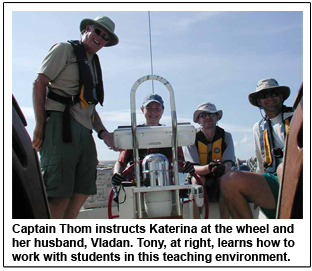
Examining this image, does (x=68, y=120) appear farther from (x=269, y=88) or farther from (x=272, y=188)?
(x=269, y=88)

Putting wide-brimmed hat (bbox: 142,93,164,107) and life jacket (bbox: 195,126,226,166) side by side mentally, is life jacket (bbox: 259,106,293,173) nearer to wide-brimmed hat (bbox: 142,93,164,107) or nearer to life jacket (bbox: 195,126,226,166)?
life jacket (bbox: 195,126,226,166)

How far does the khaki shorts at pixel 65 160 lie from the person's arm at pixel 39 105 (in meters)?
0.05

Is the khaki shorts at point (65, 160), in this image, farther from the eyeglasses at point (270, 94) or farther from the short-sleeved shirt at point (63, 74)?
the eyeglasses at point (270, 94)

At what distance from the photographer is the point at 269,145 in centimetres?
301

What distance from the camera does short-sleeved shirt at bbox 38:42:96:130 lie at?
8.23 feet

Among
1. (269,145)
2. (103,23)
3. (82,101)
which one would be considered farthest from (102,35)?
(269,145)

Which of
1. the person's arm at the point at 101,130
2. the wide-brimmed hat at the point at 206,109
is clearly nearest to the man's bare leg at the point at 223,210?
the wide-brimmed hat at the point at 206,109

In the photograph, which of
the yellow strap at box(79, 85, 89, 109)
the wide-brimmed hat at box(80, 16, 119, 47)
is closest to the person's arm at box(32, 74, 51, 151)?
the yellow strap at box(79, 85, 89, 109)

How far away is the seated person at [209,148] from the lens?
326cm

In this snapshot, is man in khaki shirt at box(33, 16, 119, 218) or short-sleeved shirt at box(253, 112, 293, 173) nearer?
man in khaki shirt at box(33, 16, 119, 218)

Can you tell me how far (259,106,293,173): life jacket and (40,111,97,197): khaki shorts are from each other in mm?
1699

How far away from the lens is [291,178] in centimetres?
130
